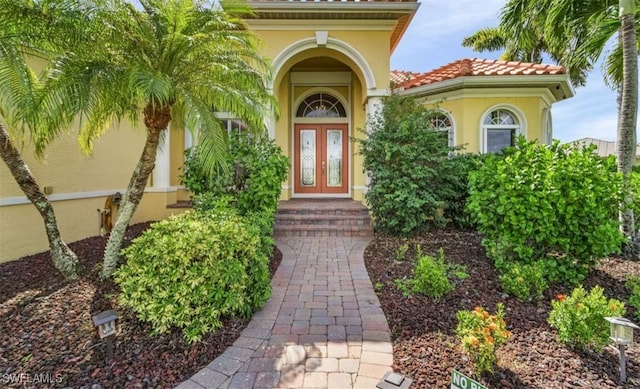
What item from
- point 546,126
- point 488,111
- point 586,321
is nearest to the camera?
point 586,321

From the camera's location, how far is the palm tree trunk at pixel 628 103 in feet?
19.1

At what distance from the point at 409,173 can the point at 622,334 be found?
501 cm

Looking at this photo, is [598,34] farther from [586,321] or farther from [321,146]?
[321,146]

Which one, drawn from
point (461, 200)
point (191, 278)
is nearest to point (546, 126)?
point (461, 200)

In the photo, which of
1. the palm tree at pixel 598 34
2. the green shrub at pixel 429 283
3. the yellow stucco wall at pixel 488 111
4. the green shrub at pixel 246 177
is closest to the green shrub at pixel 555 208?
the green shrub at pixel 429 283

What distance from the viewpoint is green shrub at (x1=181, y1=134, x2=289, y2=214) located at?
21.0 feet

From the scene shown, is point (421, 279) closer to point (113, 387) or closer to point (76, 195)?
point (113, 387)

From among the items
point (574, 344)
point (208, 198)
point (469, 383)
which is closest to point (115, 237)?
point (208, 198)

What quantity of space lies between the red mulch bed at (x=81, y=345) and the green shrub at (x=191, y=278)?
174mm

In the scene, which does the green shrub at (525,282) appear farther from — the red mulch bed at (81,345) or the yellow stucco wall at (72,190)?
the yellow stucco wall at (72,190)

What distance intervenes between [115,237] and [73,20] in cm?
296

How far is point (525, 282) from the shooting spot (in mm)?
3992

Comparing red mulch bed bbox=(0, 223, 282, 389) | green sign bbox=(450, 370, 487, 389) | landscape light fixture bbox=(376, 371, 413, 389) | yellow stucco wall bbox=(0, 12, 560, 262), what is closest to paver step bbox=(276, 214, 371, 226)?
yellow stucco wall bbox=(0, 12, 560, 262)

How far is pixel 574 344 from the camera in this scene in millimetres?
2951
